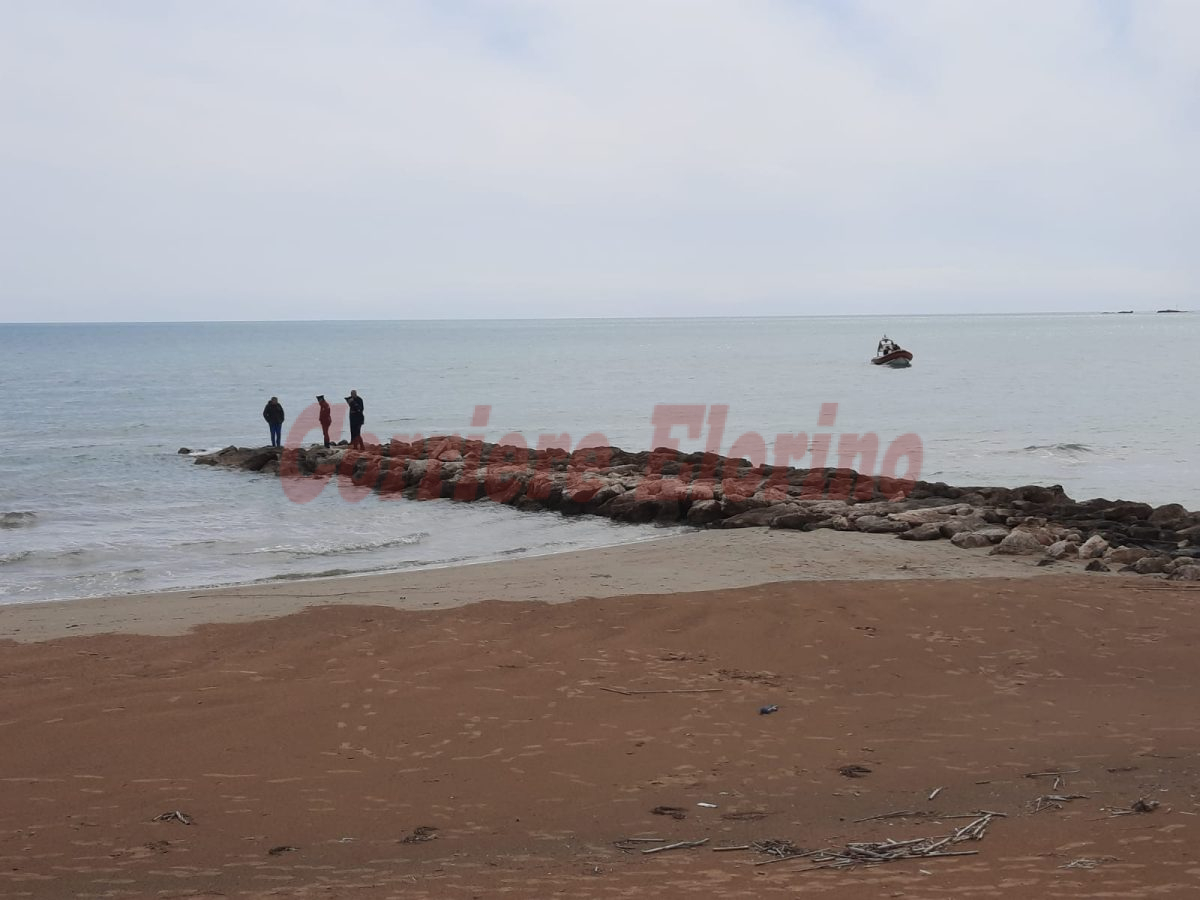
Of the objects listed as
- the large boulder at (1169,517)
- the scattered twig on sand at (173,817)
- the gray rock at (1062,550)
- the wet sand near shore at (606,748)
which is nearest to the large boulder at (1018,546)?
the gray rock at (1062,550)

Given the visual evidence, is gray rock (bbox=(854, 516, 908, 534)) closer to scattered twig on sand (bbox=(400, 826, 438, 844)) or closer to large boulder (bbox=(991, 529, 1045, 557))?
large boulder (bbox=(991, 529, 1045, 557))

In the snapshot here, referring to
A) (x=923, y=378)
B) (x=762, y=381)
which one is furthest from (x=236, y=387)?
(x=923, y=378)

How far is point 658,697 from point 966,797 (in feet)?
7.83

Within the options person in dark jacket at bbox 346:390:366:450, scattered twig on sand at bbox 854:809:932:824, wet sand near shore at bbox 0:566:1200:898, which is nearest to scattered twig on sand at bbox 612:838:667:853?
wet sand near shore at bbox 0:566:1200:898

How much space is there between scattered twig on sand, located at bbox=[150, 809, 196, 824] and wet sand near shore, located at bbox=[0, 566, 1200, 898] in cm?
6

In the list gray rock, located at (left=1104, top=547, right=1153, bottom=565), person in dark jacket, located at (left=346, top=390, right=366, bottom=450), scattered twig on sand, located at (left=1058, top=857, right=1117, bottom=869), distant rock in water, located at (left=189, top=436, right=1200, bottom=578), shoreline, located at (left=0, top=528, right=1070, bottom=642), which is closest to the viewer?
scattered twig on sand, located at (left=1058, top=857, right=1117, bottom=869)

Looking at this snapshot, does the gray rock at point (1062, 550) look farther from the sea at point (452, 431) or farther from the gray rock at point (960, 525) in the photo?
the sea at point (452, 431)

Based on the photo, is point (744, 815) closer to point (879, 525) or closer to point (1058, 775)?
point (1058, 775)

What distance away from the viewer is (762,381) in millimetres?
58594

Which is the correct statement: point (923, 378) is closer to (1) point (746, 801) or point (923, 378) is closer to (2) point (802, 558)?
(2) point (802, 558)

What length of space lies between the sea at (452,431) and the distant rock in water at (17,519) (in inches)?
2.8

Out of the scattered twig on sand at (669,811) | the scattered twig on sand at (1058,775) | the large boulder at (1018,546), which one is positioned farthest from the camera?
the large boulder at (1018,546)

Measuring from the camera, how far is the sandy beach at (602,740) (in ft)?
15.6

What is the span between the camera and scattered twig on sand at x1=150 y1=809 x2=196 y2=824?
537 centimetres
